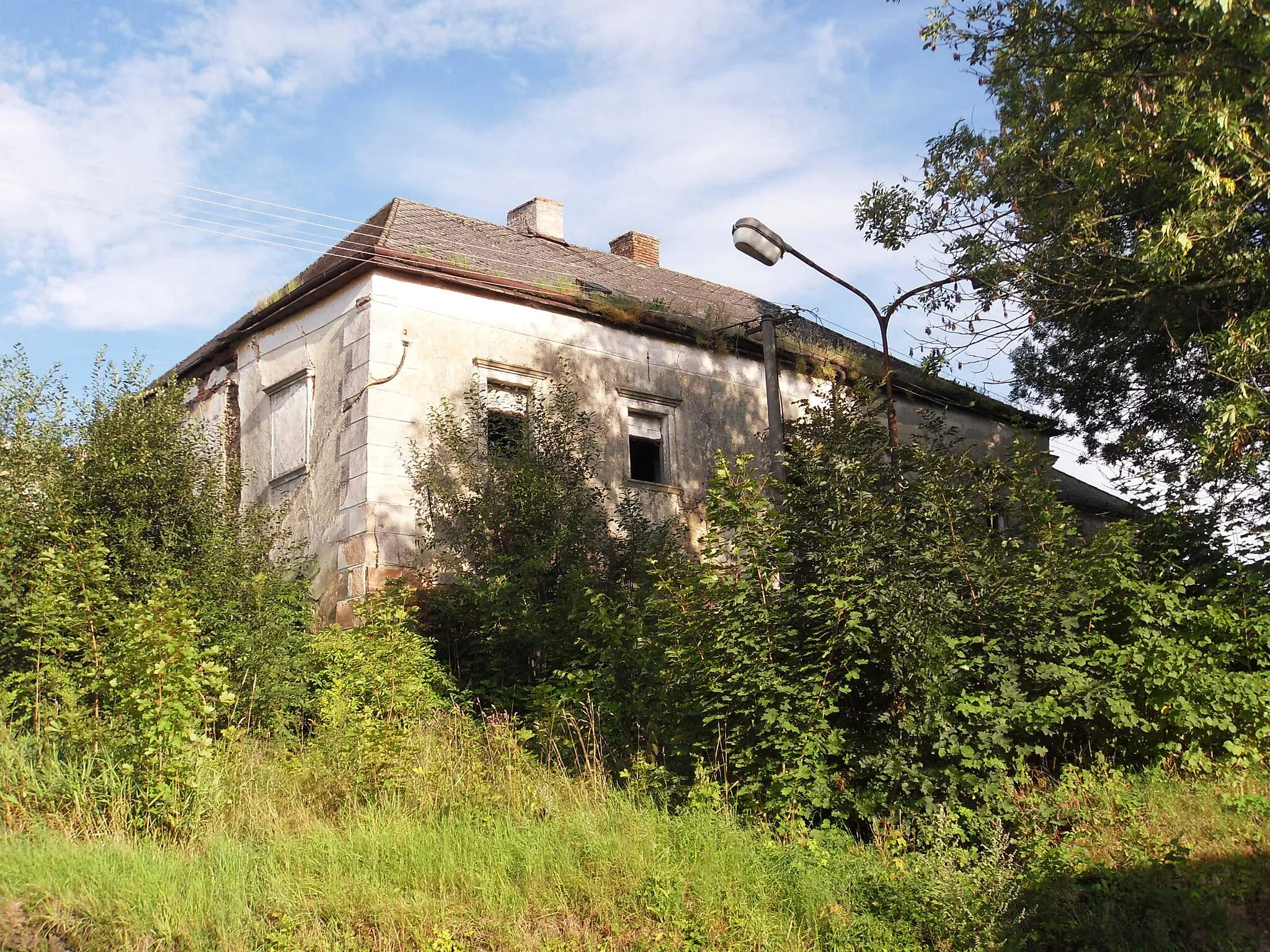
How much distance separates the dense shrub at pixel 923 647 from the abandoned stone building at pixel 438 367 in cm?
249

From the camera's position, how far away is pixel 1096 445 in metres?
17.5

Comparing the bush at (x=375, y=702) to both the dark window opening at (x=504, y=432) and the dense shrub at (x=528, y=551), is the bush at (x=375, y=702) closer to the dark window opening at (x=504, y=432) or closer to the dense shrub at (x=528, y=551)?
the dense shrub at (x=528, y=551)

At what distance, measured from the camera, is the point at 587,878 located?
6.71 m

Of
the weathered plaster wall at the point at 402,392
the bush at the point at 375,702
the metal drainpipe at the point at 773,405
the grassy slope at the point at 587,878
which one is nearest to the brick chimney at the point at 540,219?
the weathered plaster wall at the point at 402,392

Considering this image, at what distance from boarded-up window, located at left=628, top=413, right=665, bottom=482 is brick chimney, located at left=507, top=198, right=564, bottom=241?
14.1 feet

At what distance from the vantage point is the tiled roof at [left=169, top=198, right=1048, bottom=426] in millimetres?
15070

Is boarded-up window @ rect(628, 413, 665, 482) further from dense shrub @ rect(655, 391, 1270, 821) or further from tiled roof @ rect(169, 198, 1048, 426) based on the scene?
dense shrub @ rect(655, 391, 1270, 821)

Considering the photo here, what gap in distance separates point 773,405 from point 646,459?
450 cm

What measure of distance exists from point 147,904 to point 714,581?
4571mm

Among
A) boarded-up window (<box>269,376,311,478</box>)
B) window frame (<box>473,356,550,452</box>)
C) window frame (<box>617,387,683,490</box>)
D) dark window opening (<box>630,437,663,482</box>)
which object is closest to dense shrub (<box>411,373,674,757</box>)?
window frame (<box>473,356,550,452</box>)

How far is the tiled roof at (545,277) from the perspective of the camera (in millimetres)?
15070

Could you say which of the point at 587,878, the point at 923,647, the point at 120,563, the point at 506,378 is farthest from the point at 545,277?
the point at 587,878

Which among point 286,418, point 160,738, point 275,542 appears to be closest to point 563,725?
point 160,738

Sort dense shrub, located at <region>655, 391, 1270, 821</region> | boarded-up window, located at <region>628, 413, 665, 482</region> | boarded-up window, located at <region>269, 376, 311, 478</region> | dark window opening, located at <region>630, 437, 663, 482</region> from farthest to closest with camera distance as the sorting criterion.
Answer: dark window opening, located at <region>630, 437, 663, 482</region>, boarded-up window, located at <region>628, 413, 665, 482</region>, boarded-up window, located at <region>269, 376, 311, 478</region>, dense shrub, located at <region>655, 391, 1270, 821</region>
